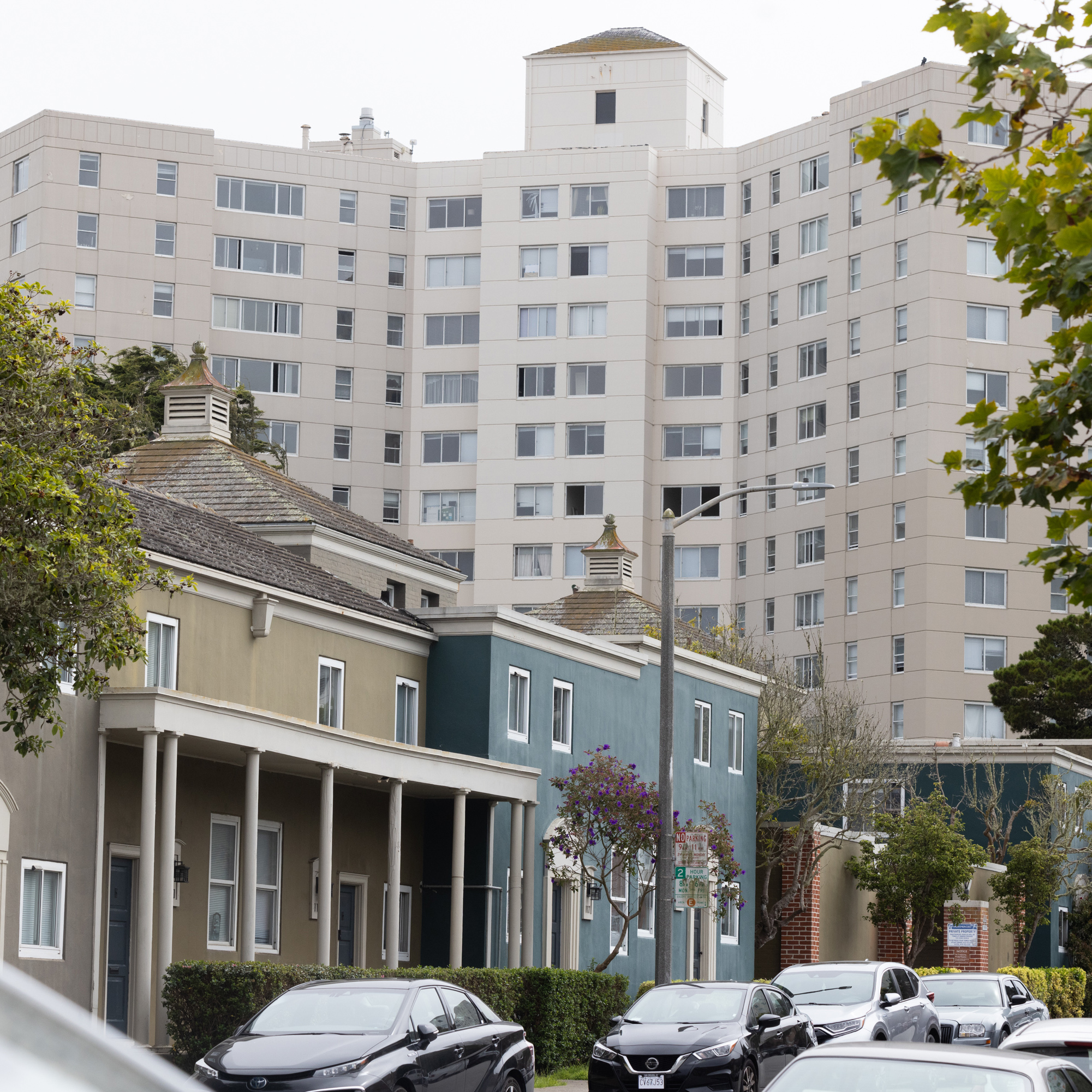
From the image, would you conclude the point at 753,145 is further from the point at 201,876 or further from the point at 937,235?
the point at 201,876

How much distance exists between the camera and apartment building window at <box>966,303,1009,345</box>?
72.5 metres

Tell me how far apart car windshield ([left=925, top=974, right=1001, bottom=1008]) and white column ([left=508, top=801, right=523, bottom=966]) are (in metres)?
6.23

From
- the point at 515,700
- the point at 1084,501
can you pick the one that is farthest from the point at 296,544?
the point at 1084,501

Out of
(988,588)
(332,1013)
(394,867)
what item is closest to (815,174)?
(988,588)

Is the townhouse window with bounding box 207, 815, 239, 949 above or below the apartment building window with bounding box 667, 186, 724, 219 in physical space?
below

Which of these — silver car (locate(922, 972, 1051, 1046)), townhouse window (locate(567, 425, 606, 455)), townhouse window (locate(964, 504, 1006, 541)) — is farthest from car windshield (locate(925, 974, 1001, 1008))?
townhouse window (locate(567, 425, 606, 455))

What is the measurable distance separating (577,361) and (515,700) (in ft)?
164

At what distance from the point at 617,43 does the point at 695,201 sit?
33.6 feet

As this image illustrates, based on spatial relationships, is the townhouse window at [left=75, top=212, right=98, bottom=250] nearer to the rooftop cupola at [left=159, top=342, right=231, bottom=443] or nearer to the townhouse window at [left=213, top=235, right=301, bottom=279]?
the townhouse window at [left=213, top=235, right=301, bottom=279]

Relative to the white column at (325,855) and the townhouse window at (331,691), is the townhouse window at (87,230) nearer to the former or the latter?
the townhouse window at (331,691)

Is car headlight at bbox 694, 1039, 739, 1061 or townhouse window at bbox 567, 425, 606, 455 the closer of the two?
car headlight at bbox 694, 1039, 739, 1061

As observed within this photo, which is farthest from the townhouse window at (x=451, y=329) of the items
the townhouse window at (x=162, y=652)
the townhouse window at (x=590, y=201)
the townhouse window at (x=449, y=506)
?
the townhouse window at (x=162, y=652)

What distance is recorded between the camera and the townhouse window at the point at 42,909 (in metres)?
20.8

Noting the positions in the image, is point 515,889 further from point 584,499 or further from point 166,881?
point 584,499
